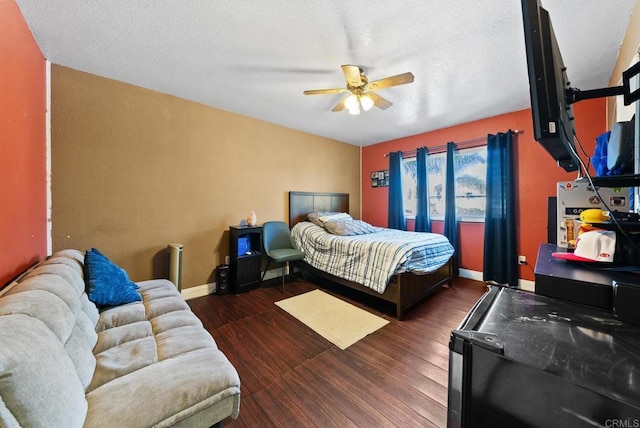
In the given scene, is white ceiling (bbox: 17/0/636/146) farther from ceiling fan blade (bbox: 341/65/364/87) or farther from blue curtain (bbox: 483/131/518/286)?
blue curtain (bbox: 483/131/518/286)

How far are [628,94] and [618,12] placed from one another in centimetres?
132

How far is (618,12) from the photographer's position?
1575 mm

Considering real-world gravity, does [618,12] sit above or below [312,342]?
above

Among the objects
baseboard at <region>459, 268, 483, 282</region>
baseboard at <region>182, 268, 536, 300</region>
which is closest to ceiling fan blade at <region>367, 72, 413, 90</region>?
baseboard at <region>182, 268, 536, 300</region>

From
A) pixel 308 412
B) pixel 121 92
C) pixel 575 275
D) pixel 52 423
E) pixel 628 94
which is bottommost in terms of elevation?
pixel 308 412

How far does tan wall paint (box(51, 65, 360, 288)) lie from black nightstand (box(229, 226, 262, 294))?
0.73 ft

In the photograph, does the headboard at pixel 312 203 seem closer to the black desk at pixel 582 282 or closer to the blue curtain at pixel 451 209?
the blue curtain at pixel 451 209

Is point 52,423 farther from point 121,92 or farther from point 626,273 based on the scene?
point 121,92

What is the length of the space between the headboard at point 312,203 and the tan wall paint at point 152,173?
231 millimetres

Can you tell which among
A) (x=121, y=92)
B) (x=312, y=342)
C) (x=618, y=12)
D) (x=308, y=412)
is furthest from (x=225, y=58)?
(x=618, y=12)

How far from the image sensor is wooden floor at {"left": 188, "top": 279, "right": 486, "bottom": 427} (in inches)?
53.7

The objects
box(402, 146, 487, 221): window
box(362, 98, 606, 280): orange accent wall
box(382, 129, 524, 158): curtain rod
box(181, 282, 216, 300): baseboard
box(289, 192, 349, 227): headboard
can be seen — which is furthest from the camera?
box(289, 192, 349, 227): headboard

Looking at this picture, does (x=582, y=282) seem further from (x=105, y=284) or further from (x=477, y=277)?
(x=477, y=277)

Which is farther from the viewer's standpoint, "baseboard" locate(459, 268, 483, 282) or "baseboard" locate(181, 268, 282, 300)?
"baseboard" locate(459, 268, 483, 282)
